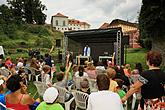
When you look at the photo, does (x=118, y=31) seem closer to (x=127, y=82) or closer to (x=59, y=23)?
(x=127, y=82)

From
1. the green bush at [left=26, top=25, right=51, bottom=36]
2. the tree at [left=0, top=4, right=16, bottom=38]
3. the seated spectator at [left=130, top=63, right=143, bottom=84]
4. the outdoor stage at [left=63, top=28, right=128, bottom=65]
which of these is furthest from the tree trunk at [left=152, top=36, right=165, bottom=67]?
the green bush at [left=26, top=25, right=51, bottom=36]

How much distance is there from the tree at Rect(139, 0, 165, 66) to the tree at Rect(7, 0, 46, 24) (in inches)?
2275

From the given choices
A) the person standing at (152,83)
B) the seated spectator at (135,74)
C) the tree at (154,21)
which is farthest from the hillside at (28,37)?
the person standing at (152,83)

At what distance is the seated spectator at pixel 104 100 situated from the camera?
3.38 metres

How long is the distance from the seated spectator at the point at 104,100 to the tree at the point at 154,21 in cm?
1446

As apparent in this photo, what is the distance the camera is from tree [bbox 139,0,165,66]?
17422 millimetres

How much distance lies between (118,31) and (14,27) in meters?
48.0

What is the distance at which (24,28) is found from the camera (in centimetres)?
6769

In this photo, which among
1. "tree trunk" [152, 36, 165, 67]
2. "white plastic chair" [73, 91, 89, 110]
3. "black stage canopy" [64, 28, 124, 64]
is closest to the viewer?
"white plastic chair" [73, 91, 89, 110]

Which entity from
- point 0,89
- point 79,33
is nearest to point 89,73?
point 0,89

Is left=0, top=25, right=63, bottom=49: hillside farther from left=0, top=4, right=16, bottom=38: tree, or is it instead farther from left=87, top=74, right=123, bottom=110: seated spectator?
left=87, top=74, right=123, bottom=110: seated spectator

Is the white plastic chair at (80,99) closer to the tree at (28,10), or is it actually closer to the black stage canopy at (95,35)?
the black stage canopy at (95,35)

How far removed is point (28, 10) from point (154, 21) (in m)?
62.8

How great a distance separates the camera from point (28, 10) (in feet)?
253
